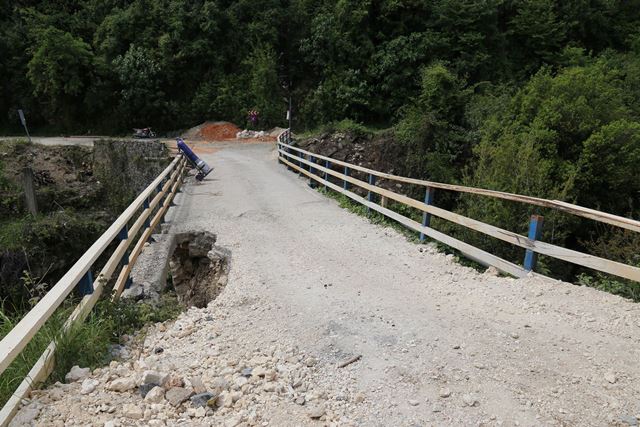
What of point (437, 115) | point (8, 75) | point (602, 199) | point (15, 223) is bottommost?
point (15, 223)

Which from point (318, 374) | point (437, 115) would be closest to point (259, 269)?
point (318, 374)

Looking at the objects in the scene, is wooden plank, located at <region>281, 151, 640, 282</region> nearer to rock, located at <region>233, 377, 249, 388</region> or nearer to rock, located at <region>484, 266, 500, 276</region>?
rock, located at <region>484, 266, 500, 276</region>

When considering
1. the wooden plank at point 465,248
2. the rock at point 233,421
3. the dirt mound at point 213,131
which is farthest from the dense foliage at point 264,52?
the rock at point 233,421

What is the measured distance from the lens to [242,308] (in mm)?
4984

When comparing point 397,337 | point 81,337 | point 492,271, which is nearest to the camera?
point 81,337

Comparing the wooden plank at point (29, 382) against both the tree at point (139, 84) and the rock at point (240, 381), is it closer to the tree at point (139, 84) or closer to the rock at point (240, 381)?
the rock at point (240, 381)

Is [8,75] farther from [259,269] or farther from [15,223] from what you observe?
[259,269]

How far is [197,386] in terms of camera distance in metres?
3.28

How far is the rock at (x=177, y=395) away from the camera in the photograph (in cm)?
309

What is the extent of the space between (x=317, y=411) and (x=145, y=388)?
1.30m

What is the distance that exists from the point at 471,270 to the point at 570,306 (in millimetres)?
1526

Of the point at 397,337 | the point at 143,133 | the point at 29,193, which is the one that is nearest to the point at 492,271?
the point at 397,337

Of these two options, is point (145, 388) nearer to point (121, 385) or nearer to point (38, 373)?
point (121, 385)

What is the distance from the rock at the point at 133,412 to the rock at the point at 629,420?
10.5 ft
